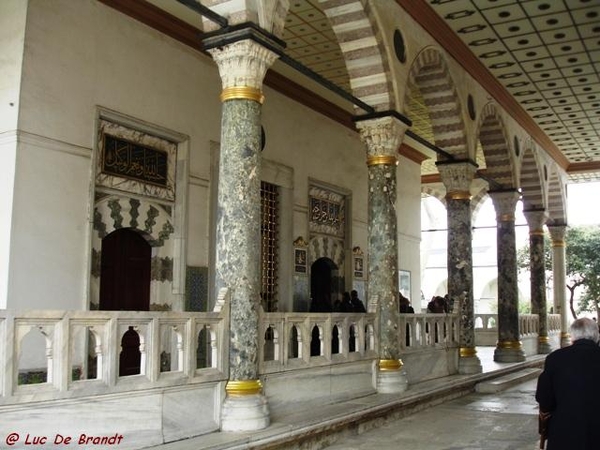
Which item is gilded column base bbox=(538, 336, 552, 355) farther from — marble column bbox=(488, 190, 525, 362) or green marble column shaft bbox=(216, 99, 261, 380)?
green marble column shaft bbox=(216, 99, 261, 380)

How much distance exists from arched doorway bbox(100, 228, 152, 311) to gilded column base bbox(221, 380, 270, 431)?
2.90 metres

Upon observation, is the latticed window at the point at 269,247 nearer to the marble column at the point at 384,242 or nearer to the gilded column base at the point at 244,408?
the marble column at the point at 384,242

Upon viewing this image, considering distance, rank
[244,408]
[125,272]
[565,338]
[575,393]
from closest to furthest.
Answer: [575,393] → [244,408] → [125,272] → [565,338]

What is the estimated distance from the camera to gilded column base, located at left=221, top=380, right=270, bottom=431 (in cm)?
473

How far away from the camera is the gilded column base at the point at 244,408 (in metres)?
4.73

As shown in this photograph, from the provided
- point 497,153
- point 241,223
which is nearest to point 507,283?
point 497,153

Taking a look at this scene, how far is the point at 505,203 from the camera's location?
38.7 ft

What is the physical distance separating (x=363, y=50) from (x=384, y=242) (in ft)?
7.02

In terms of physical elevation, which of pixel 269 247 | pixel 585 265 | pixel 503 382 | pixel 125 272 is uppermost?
pixel 585 265

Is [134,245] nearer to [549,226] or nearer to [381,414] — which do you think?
[381,414]

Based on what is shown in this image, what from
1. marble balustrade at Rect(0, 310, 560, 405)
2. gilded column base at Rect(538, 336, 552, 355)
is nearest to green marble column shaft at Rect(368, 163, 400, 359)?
marble balustrade at Rect(0, 310, 560, 405)

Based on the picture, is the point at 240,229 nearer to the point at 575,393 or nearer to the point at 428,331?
the point at 575,393

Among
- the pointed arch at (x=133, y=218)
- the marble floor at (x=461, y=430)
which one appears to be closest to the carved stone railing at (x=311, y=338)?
the marble floor at (x=461, y=430)

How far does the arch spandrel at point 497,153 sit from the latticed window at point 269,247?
4071 millimetres
